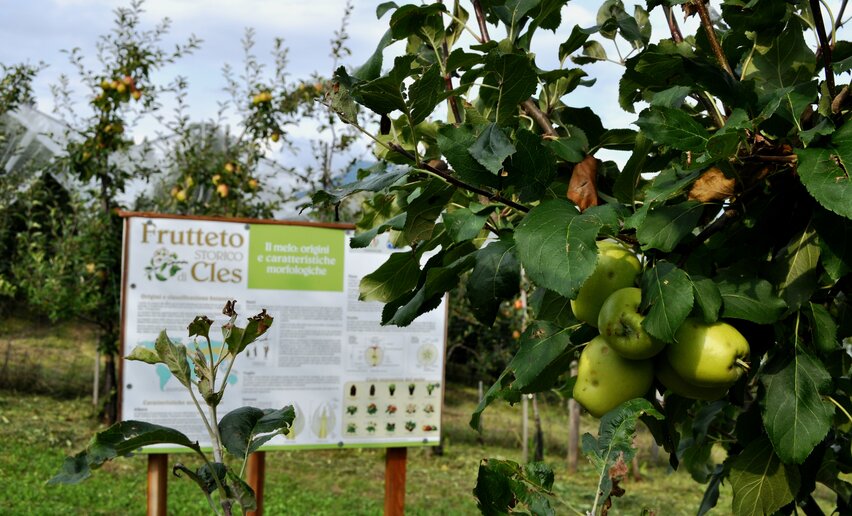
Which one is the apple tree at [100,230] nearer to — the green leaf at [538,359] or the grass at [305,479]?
the grass at [305,479]

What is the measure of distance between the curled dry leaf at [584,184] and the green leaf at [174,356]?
0.46m

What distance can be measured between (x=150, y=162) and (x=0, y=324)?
186cm

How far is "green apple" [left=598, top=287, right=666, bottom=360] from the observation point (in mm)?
785

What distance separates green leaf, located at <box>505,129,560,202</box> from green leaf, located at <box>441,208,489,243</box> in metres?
0.05

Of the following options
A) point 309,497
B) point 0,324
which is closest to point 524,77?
point 309,497

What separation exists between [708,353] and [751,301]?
3.0 inches

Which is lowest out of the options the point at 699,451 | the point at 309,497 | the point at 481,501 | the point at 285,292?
the point at 309,497

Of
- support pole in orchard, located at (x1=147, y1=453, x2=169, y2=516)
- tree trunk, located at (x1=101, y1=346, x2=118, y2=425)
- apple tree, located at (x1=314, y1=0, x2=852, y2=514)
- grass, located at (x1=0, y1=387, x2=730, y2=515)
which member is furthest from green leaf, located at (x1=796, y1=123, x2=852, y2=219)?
tree trunk, located at (x1=101, y1=346, x2=118, y2=425)

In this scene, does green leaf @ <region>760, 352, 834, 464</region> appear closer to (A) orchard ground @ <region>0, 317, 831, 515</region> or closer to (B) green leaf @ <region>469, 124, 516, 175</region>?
(B) green leaf @ <region>469, 124, 516, 175</region>

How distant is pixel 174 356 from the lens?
0.71 metres

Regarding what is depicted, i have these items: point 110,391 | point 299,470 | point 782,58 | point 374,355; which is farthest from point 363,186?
point 110,391

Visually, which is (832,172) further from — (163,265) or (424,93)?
(163,265)

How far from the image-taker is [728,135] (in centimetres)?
72

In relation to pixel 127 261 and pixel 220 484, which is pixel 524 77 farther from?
pixel 127 261
